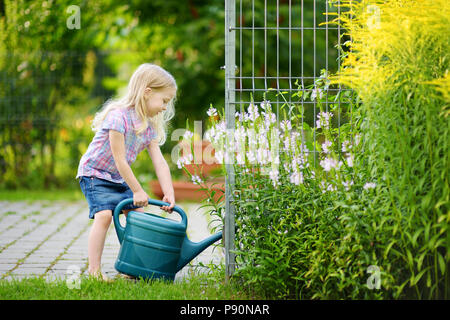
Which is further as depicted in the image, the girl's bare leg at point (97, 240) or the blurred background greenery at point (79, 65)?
the blurred background greenery at point (79, 65)

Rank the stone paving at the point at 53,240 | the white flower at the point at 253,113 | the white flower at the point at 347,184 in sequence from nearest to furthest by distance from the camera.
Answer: the white flower at the point at 347,184
the white flower at the point at 253,113
the stone paving at the point at 53,240

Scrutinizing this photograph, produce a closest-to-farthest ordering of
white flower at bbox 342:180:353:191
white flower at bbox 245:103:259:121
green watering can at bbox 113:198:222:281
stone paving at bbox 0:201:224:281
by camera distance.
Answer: white flower at bbox 342:180:353:191, white flower at bbox 245:103:259:121, green watering can at bbox 113:198:222:281, stone paving at bbox 0:201:224:281

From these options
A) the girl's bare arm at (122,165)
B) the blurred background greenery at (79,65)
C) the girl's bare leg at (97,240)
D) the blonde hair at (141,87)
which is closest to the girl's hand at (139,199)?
the girl's bare arm at (122,165)

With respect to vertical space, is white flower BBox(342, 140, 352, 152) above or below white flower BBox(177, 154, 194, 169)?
above

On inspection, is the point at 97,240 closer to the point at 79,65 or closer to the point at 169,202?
the point at 169,202

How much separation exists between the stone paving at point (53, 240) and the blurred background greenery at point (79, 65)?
1.44 m

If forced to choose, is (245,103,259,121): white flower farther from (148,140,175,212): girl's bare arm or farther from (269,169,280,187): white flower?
(148,140,175,212): girl's bare arm

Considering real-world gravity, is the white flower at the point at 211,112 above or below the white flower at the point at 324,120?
above

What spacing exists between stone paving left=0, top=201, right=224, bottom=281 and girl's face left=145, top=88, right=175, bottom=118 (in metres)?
0.68

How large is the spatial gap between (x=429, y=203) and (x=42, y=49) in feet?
22.1

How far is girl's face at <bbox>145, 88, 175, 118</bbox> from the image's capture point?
3346 mm

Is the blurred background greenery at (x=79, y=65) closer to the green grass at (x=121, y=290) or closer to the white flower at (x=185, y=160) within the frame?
the white flower at (x=185, y=160)

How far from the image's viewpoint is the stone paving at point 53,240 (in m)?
3.57

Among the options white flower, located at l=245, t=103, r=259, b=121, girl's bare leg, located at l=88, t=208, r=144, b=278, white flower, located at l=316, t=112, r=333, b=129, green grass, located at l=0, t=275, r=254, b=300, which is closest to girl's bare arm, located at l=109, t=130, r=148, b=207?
girl's bare leg, located at l=88, t=208, r=144, b=278
